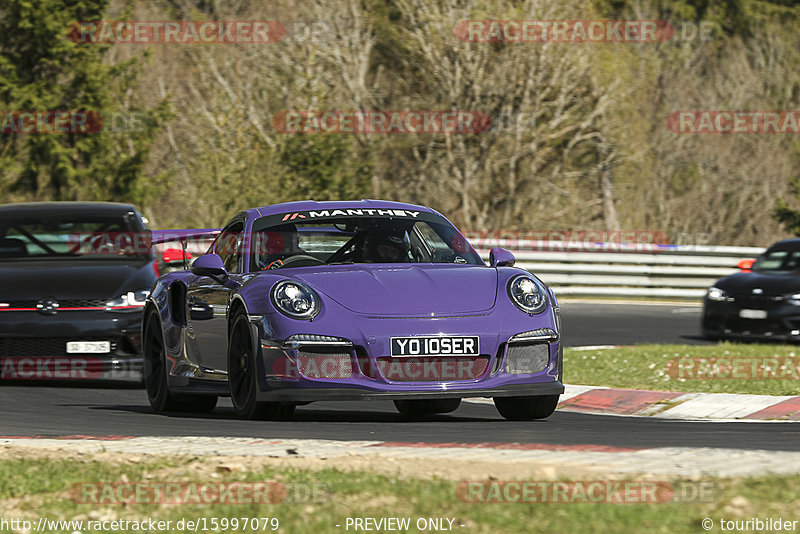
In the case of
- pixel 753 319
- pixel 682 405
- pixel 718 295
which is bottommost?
pixel 753 319

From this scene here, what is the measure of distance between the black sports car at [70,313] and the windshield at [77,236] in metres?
0.04

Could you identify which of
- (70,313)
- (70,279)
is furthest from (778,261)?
(70,313)

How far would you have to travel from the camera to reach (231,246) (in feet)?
31.8

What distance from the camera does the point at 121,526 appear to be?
5.23 metres

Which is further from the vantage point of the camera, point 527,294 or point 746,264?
Result: point 746,264

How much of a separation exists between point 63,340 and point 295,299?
426 centimetres

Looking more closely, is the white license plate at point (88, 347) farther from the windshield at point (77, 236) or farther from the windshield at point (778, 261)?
the windshield at point (778, 261)

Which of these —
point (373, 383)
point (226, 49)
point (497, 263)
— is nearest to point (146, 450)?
point (373, 383)

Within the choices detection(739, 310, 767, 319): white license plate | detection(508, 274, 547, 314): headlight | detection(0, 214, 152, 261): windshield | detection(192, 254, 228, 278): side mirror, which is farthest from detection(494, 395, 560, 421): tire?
detection(739, 310, 767, 319): white license plate

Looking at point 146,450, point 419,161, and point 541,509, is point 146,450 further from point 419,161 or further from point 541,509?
point 419,161

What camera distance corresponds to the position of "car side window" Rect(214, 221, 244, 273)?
944cm

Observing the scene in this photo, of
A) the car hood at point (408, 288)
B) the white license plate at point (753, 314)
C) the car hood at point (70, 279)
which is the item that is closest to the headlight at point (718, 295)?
the white license plate at point (753, 314)

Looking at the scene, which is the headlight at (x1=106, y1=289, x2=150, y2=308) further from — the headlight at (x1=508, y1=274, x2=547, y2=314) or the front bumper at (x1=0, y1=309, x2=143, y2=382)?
the headlight at (x1=508, y1=274, x2=547, y2=314)

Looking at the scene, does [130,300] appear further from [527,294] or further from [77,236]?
[527,294]
